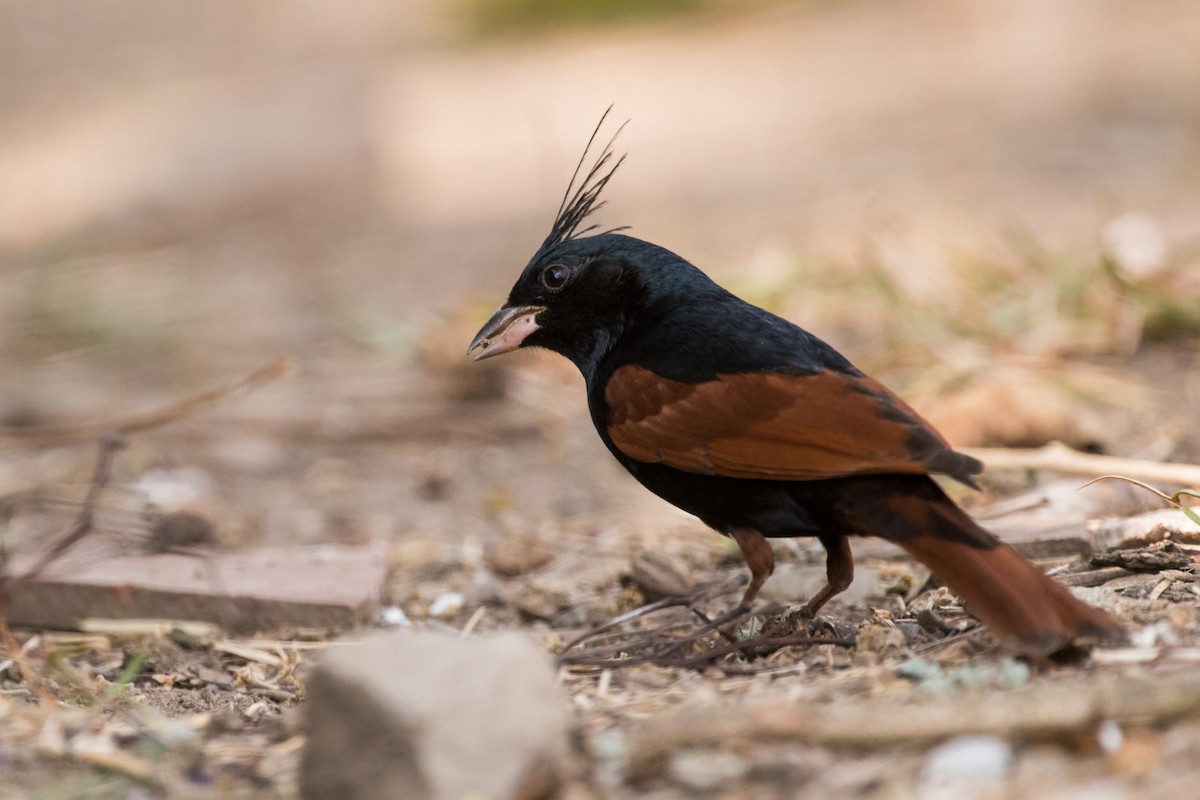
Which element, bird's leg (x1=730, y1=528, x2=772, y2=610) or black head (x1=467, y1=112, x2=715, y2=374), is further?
black head (x1=467, y1=112, x2=715, y2=374)

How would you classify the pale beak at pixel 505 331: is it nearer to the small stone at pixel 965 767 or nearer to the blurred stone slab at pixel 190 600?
the blurred stone slab at pixel 190 600

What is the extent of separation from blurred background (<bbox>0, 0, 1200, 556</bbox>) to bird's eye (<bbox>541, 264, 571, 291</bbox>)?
1322 millimetres

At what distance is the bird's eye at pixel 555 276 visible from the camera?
3680 millimetres

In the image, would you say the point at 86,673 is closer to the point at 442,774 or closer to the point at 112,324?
the point at 442,774

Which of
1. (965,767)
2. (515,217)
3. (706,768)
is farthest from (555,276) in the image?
(515,217)

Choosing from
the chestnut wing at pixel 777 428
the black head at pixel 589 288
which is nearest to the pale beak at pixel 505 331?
the black head at pixel 589 288

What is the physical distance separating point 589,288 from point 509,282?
3678 millimetres

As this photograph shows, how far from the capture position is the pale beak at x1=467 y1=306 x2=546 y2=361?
12.3 ft

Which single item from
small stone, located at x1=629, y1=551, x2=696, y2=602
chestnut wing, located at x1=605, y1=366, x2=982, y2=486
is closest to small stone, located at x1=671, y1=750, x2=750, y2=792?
chestnut wing, located at x1=605, y1=366, x2=982, y2=486

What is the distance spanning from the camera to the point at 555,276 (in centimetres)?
369

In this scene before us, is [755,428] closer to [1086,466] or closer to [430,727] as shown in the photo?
[430,727]

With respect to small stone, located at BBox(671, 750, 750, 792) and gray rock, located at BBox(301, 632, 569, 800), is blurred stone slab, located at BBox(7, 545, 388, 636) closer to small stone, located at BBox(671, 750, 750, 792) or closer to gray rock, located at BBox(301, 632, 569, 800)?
gray rock, located at BBox(301, 632, 569, 800)

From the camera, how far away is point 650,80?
11.6m

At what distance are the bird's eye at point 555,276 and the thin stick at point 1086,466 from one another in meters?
1.11
